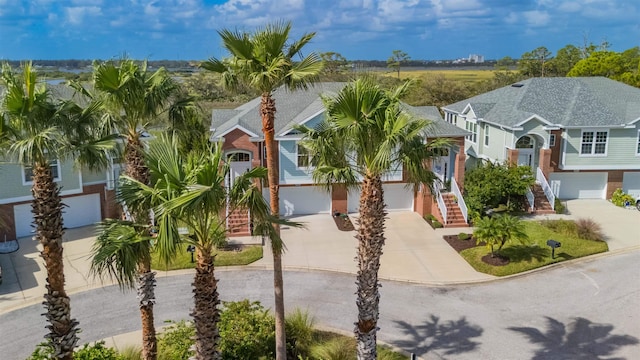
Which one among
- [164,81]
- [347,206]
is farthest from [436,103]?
[164,81]

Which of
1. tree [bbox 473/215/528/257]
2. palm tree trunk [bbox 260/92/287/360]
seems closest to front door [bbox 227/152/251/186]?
tree [bbox 473/215/528/257]

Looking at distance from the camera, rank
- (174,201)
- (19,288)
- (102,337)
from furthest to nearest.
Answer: (19,288) < (102,337) < (174,201)

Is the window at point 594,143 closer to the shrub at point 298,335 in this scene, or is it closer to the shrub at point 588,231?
the shrub at point 588,231

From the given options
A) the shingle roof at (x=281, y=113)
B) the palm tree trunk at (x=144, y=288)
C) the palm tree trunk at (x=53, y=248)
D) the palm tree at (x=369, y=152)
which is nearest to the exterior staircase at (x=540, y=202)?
the shingle roof at (x=281, y=113)

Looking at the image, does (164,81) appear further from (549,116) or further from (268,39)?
(549,116)

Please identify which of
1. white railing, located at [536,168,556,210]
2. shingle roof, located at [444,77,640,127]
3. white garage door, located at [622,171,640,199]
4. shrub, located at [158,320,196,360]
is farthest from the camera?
white garage door, located at [622,171,640,199]

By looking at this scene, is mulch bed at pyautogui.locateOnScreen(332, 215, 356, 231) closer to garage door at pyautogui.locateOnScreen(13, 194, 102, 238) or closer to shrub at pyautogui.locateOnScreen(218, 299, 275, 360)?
shrub at pyautogui.locateOnScreen(218, 299, 275, 360)
